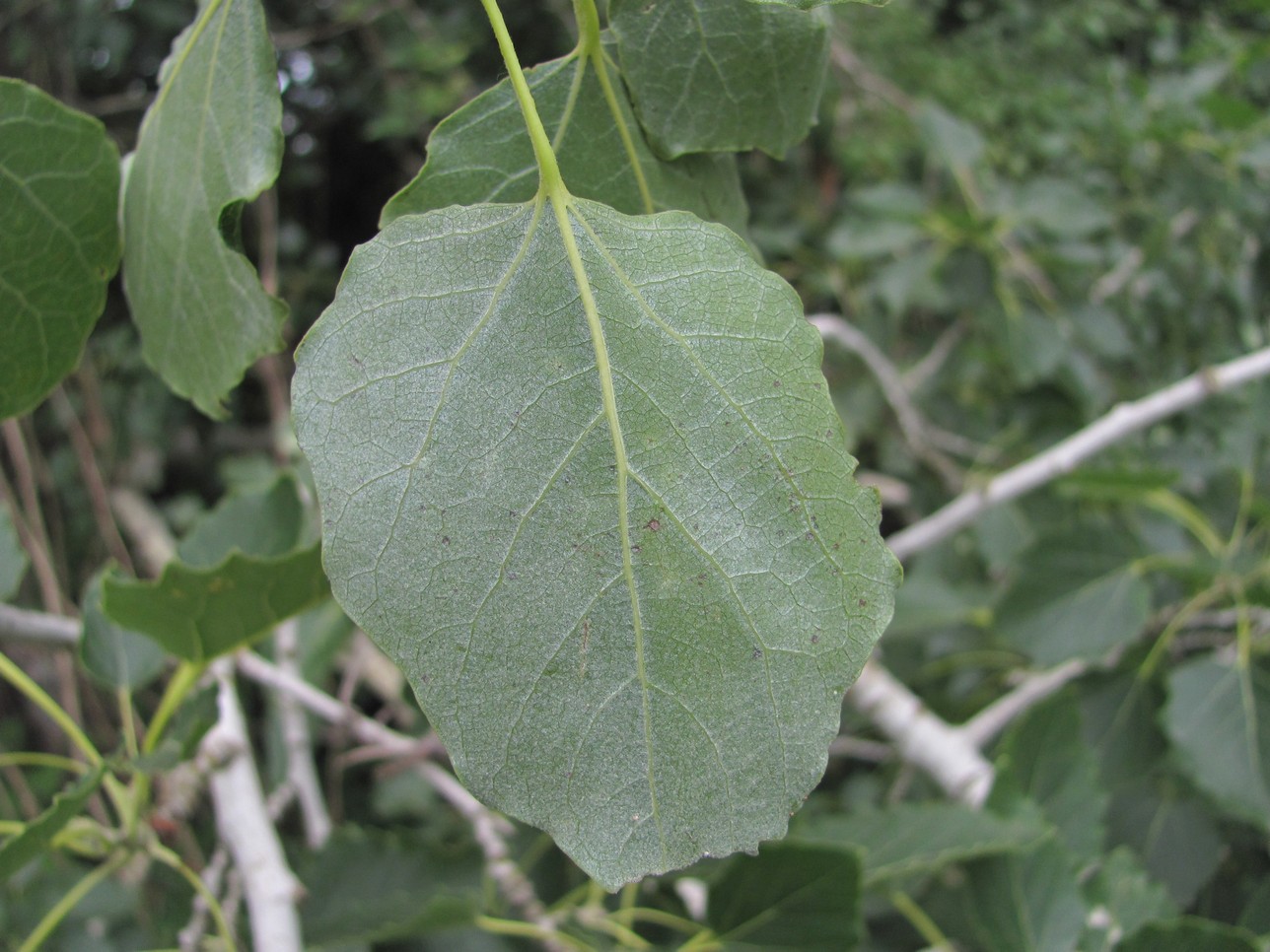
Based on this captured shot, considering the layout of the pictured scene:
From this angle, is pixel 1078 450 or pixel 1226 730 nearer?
pixel 1226 730

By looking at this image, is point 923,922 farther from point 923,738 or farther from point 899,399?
point 899,399

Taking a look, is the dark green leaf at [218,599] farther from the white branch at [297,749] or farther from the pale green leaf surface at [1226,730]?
the pale green leaf surface at [1226,730]

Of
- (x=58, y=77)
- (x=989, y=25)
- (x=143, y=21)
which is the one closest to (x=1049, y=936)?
(x=58, y=77)

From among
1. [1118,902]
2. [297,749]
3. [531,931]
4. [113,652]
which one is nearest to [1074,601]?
[1118,902]

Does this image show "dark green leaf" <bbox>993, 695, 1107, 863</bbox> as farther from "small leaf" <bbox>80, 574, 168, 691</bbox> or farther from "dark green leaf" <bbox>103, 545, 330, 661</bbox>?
"small leaf" <bbox>80, 574, 168, 691</bbox>

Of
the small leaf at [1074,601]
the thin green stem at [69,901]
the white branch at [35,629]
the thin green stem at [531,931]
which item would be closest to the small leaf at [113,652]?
the white branch at [35,629]

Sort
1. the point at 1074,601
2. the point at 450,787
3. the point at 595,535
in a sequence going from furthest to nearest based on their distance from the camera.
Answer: the point at 1074,601
the point at 450,787
the point at 595,535
